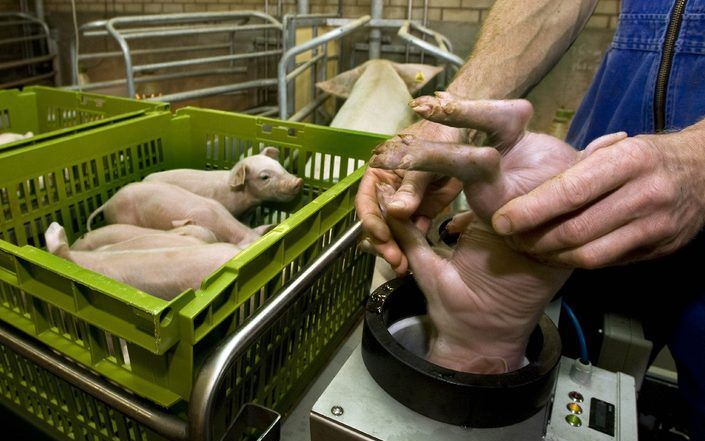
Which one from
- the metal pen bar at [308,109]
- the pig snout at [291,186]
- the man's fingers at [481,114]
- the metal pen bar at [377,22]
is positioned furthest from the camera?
the metal pen bar at [377,22]

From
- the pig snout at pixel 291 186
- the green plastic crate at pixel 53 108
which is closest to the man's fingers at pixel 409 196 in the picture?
the pig snout at pixel 291 186

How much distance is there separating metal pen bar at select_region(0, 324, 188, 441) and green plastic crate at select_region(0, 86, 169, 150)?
3.20 feet

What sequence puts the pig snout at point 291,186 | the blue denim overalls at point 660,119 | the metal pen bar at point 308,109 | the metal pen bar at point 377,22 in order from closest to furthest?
the blue denim overalls at point 660,119 → the pig snout at point 291,186 → the metal pen bar at point 308,109 → the metal pen bar at point 377,22

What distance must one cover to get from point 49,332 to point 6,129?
137 cm

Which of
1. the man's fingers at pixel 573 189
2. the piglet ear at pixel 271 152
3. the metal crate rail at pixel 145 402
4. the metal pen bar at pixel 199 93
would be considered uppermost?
the man's fingers at pixel 573 189

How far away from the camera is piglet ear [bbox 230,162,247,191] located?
154 cm

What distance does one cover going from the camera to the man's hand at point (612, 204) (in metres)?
0.53

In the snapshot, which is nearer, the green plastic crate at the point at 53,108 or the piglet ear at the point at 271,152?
the piglet ear at the point at 271,152

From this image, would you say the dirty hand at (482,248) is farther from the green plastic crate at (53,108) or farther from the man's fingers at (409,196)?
the green plastic crate at (53,108)

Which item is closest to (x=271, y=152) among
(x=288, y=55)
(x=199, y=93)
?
(x=288, y=55)

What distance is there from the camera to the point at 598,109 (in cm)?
116

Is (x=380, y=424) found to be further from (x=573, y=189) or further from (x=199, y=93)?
(x=199, y=93)

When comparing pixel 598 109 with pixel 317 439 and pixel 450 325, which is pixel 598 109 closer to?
pixel 450 325

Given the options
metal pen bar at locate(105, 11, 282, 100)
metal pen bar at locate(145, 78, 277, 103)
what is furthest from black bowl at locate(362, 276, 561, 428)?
metal pen bar at locate(145, 78, 277, 103)
